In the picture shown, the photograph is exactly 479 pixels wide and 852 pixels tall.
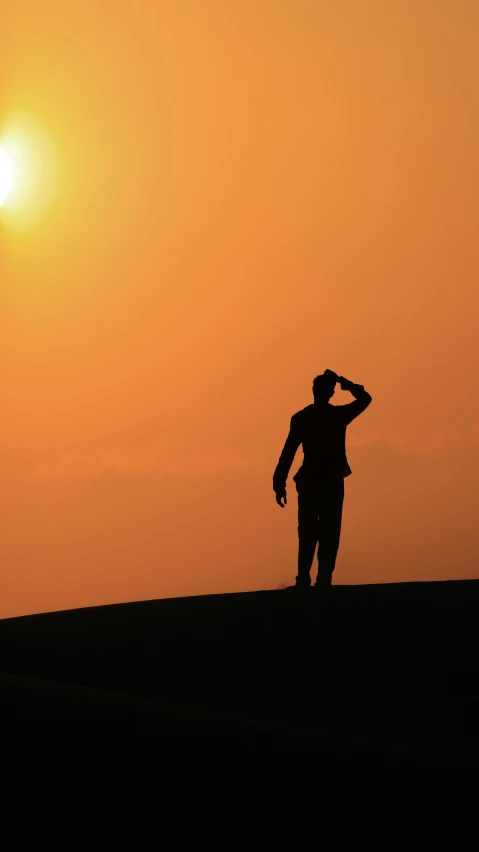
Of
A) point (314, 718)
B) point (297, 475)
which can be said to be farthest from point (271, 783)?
point (297, 475)

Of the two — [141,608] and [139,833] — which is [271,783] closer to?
[139,833]

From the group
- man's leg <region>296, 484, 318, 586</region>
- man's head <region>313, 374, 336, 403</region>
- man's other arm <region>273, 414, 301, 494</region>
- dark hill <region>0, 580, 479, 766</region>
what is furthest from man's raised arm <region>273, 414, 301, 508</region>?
dark hill <region>0, 580, 479, 766</region>

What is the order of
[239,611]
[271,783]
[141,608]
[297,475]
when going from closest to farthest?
[271,783] < [239,611] < [141,608] < [297,475]

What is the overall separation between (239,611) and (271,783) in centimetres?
599

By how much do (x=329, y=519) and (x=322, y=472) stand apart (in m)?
0.43

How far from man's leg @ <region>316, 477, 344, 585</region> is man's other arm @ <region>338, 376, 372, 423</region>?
0.60 m

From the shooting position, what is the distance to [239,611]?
971cm

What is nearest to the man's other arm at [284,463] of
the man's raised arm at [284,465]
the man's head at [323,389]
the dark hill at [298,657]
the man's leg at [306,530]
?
the man's raised arm at [284,465]

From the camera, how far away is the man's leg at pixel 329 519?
11.5m

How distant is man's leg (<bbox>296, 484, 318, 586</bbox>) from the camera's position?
1153 cm

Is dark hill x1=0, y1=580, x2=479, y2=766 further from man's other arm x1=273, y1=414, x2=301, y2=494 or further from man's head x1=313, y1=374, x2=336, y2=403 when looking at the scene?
man's head x1=313, y1=374, x2=336, y2=403

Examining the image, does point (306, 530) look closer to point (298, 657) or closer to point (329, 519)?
point (329, 519)

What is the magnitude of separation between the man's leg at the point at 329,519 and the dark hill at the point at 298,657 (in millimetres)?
972

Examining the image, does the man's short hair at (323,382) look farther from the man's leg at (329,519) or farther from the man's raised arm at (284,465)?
the man's leg at (329,519)
